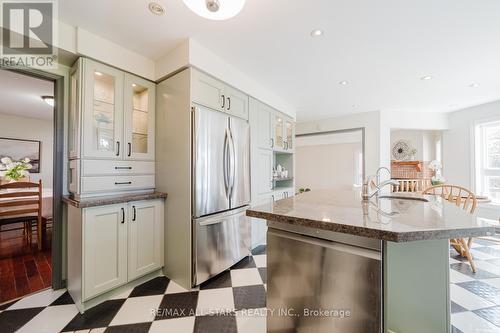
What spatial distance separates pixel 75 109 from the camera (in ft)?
5.93

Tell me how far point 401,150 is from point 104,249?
7874 mm

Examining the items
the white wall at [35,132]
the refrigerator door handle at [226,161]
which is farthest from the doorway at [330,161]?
the white wall at [35,132]

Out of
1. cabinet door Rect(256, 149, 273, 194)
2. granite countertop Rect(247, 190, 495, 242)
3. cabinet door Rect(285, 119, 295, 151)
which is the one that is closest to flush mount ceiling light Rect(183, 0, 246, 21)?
granite countertop Rect(247, 190, 495, 242)

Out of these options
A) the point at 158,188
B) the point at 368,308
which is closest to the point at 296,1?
the point at 368,308

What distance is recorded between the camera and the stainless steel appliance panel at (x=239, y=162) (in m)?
2.29

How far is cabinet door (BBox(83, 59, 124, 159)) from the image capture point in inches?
70.3

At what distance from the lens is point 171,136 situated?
2088mm

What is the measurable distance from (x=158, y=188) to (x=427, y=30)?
2917 mm

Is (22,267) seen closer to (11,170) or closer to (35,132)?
(11,170)

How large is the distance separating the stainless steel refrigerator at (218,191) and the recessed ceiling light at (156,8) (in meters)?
0.74

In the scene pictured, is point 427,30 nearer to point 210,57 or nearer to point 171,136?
point 210,57

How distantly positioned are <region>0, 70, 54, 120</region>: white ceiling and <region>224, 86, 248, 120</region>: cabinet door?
6.66 feet

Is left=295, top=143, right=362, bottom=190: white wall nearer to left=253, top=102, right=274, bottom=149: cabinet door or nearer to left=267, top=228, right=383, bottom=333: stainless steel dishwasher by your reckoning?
left=253, top=102, right=274, bottom=149: cabinet door

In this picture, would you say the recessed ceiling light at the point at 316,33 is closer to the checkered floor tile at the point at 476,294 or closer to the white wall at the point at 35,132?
the checkered floor tile at the point at 476,294
